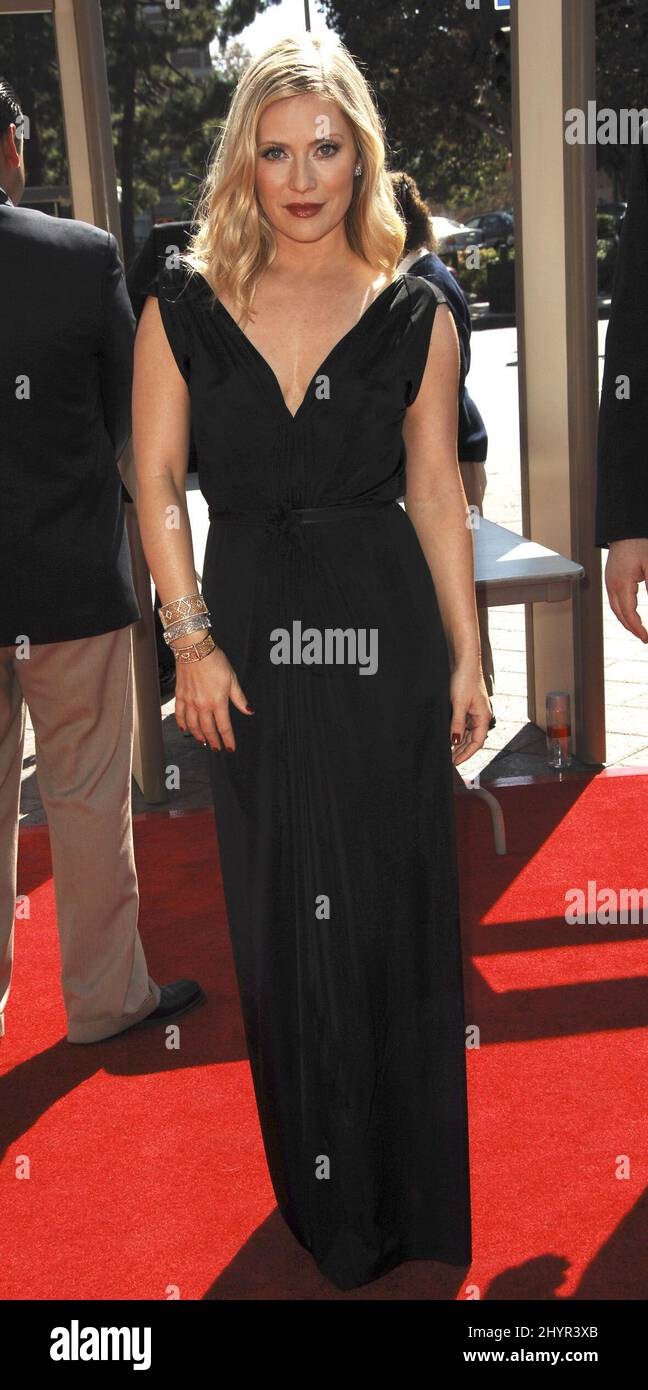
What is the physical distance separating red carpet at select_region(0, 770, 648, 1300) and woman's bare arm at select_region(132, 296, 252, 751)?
101 centimetres

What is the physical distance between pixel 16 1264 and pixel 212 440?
1.51m

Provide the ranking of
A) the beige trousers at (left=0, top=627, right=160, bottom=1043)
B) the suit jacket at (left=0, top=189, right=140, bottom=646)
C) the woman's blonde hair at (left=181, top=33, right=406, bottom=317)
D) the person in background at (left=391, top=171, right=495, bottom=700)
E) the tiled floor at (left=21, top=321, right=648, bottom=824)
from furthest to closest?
the tiled floor at (left=21, top=321, right=648, bottom=824) < the person in background at (left=391, top=171, right=495, bottom=700) < the beige trousers at (left=0, top=627, right=160, bottom=1043) < the suit jacket at (left=0, top=189, right=140, bottom=646) < the woman's blonde hair at (left=181, top=33, right=406, bottom=317)

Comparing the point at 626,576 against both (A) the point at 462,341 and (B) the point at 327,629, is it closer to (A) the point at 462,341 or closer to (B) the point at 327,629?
(B) the point at 327,629

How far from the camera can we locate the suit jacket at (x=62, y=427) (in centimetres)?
300

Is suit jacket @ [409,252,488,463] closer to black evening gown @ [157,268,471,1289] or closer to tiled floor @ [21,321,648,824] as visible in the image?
tiled floor @ [21,321,648,824]

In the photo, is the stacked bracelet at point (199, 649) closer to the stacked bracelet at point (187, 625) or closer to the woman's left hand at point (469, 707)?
the stacked bracelet at point (187, 625)

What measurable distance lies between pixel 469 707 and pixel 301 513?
17.6 inches

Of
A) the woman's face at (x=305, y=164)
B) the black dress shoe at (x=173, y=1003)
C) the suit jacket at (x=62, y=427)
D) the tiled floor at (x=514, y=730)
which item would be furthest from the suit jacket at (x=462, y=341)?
the woman's face at (x=305, y=164)

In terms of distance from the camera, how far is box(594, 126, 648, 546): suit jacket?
8.78ft

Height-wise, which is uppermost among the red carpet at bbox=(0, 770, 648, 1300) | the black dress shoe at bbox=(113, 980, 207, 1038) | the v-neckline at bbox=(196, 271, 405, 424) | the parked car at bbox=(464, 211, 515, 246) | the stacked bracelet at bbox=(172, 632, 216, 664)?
the parked car at bbox=(464, 211, 515, 246)

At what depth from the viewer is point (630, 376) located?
2.70 metres

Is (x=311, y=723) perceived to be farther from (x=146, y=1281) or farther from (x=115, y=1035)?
(x=115, y=1035)

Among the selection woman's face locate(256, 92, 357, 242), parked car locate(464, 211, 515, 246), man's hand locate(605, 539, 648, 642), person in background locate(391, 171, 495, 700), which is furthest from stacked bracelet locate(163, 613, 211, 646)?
parked car locate(464, 211, 515, 246)
